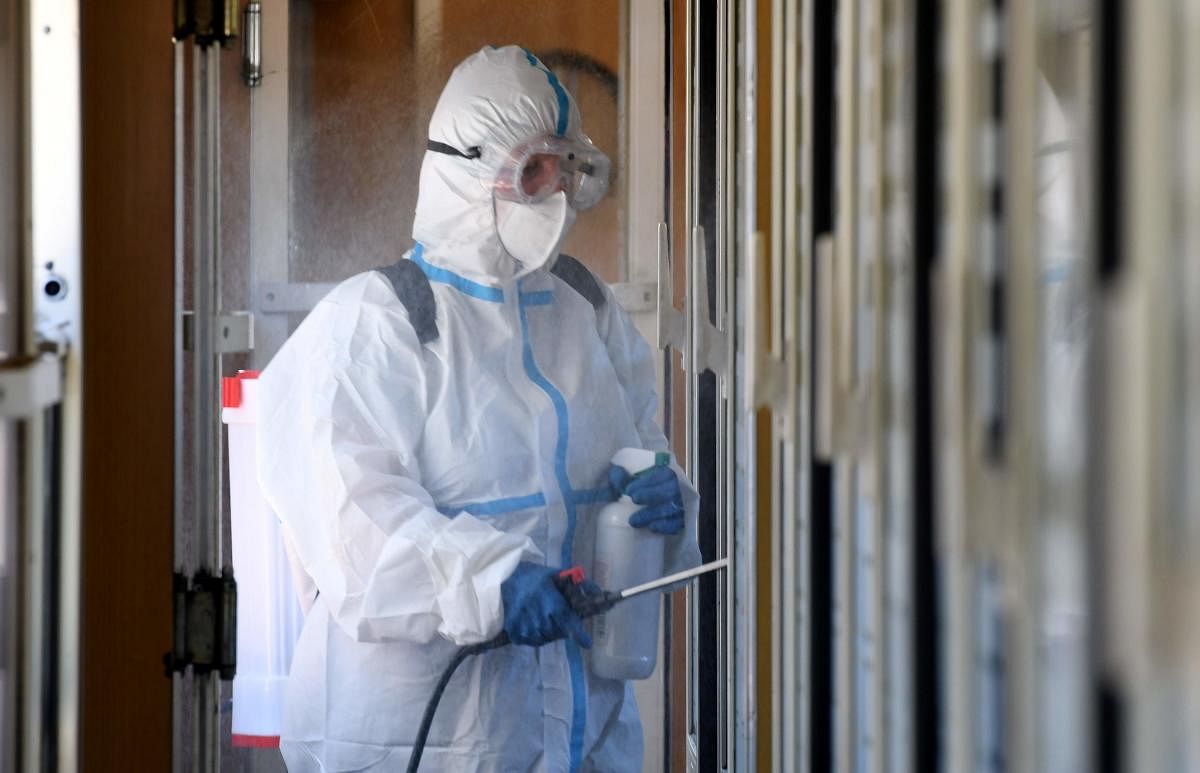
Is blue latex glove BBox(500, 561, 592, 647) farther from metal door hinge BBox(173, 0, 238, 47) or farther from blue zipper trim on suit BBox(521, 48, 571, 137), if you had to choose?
metal door hinge BBox(173, 0, 238, 47)

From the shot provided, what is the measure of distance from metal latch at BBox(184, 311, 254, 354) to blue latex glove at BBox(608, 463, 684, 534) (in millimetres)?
570

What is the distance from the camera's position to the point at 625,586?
1.93 metres

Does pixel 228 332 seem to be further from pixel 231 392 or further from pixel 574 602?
pixel 574 602

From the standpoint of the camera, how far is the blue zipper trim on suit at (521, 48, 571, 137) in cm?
190

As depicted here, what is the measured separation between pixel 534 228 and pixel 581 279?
10cm

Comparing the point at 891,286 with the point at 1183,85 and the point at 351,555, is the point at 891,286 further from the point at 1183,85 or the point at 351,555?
the point at 351,555

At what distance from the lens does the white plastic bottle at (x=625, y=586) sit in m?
1.92

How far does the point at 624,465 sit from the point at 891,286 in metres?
0.89

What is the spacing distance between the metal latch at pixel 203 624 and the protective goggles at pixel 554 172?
27.8 inches

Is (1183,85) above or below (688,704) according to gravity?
above

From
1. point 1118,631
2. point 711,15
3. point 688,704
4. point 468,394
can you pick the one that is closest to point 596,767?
point 688,704

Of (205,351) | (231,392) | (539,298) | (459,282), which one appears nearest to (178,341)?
(205,351)

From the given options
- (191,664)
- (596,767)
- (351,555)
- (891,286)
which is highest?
(891,286)

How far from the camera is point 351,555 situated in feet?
6.01
